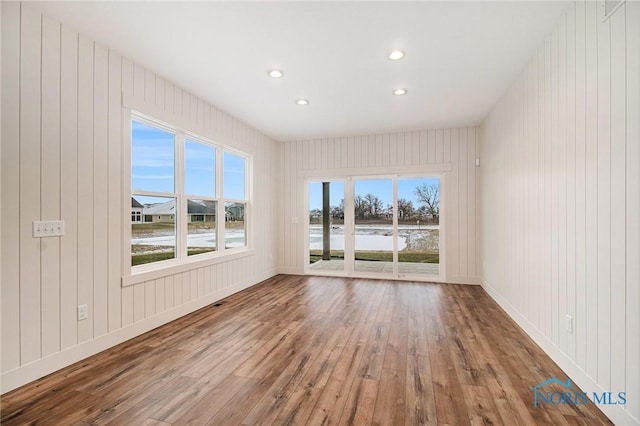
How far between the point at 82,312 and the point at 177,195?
5.25ft

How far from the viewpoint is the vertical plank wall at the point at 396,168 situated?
524 cm

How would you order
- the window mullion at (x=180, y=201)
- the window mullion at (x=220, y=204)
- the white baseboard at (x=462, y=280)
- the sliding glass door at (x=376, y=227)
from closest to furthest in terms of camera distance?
1. the window mullion at (x=180, y=201)
2. the window mullion at (x=220, y=204)
3. the white baseboard at (x=462, y=280)
4. the sliding glass door at (x=376, y=227)

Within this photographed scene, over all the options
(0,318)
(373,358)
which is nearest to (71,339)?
(0,318)

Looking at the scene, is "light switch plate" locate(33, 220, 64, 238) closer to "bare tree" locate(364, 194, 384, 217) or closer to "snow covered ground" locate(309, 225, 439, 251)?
"snow covered ground" locate(309, 225, 439, 251)

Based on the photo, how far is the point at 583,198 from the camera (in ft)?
6.66

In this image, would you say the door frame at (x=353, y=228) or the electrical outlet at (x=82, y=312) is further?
the door frame at (x=353, y=228)

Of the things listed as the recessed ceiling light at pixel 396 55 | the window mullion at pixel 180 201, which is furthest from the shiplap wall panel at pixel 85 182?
the recessed ceiling light at pixel 396 55

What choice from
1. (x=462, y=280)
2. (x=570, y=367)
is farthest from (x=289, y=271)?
(x=570, y=367)

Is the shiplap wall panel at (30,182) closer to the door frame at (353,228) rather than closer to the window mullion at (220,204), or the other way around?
the window mullion at (220,204)

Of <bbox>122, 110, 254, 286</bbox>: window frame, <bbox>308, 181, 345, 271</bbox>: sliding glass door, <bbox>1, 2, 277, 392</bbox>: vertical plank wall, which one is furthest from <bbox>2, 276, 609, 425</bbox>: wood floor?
<bbox>308, 181, 345, 271</bbox>: sliding glass door

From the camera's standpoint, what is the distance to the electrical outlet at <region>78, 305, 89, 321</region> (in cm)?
247

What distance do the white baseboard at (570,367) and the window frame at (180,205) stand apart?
3.88 metres

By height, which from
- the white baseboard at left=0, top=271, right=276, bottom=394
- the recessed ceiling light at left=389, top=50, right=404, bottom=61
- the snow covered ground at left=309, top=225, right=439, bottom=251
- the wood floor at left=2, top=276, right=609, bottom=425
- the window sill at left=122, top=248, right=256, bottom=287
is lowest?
the wood floor at left=2, top=276, right=609, bottom=425

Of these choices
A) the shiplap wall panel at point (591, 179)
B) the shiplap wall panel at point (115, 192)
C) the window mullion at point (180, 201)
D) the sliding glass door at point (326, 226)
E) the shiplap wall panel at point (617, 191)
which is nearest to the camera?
the shiplap wall panel at point (617, 191)
